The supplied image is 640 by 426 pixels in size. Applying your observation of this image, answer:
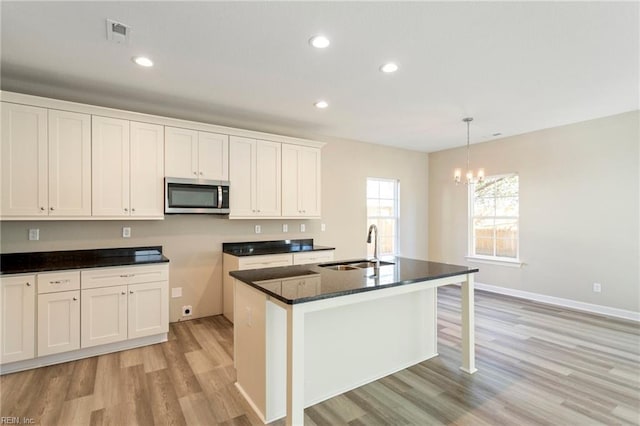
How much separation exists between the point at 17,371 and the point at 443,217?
254 inches

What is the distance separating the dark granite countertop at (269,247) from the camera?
420cm

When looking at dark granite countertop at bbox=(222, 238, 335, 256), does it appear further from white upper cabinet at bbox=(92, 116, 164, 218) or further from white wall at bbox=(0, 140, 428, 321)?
white upper cabinet at bbox=(92, 116, 164, 218)

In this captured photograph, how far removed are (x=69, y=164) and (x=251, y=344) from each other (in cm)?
258

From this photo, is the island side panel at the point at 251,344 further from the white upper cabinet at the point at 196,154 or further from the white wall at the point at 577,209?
the white wall at the point at 577,209

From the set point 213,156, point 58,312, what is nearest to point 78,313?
point 58,312

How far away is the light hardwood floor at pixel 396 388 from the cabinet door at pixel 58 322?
0.18m

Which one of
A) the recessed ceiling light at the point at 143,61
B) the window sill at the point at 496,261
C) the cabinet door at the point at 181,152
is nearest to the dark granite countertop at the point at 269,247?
the cabinet door at the point at 181,152

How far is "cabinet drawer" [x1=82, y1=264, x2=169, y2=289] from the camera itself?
9.62 ft

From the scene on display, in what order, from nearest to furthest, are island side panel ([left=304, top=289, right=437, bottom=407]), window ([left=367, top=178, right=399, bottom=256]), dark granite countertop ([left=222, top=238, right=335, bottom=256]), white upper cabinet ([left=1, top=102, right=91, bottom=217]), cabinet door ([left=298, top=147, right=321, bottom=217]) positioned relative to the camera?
island side panel ([left=304, top=289, right=437, bottom=407]) < white upper cabinet ([left=1, top=102, right=91, bottom=217]) < dark granite countertop ([left=222, top=238, right=335, bottom=256]) < cabinet door ([left=298, top=147, right=321, bottom=217]) < window ([left=367, top=178, right=399, bottom=256])

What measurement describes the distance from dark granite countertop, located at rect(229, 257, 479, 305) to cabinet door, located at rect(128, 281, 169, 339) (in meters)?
1.36

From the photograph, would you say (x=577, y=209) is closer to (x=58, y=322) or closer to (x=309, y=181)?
(x=309, y=181)

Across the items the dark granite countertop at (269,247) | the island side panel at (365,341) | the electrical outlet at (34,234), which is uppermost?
the electrical outlet at (34,234)

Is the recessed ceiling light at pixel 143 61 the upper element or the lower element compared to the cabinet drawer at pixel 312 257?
upper

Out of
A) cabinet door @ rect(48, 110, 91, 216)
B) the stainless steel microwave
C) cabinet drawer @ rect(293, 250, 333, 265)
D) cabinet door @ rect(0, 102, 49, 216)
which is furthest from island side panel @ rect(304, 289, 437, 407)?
cabinet door @ rect(0, 102, 49, 216)
